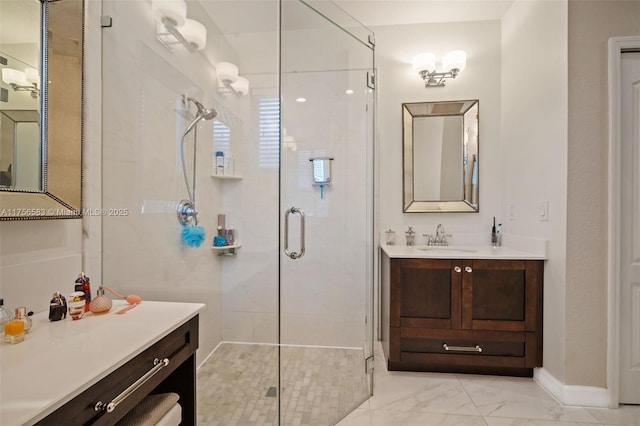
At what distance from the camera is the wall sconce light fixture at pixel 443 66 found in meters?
2.51

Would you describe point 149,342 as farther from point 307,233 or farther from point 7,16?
point 307,233

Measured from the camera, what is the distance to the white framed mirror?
8.60 ft

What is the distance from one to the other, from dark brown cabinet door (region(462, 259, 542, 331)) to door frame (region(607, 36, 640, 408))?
0.36m

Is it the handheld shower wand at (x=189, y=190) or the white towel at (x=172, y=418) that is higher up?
the handheld shower wand at (x=189, y=190)

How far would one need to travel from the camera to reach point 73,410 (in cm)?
64

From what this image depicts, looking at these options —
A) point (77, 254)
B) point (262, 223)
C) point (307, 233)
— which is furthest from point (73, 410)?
point (307, 233)

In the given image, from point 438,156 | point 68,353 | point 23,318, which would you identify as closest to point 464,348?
point 438,156

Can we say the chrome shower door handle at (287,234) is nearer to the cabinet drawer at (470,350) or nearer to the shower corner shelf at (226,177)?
the shower corner shelf at (226,177)

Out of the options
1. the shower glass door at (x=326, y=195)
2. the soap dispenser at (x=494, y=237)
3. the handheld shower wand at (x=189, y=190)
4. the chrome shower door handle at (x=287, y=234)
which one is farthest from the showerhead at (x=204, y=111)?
the soap dispenser at (x=494, y=237)

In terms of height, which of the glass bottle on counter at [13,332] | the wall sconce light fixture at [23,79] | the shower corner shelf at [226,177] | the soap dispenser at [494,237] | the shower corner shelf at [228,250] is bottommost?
the glass bottle on counter at [13,332]

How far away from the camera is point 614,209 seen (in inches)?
69.0

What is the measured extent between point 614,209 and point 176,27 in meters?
2.79

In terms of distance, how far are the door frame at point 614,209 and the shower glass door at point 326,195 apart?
1428mm

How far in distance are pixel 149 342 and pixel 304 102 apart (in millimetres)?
1814
